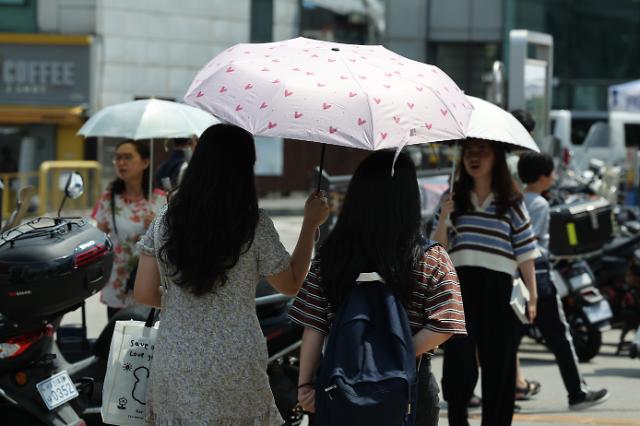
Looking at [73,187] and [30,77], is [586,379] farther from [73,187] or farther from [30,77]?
[30,77]

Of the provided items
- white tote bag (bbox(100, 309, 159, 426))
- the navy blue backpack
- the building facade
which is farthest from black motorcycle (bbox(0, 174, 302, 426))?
the building facade

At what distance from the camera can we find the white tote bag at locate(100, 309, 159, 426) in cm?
443

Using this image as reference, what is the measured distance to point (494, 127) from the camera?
20.5ft

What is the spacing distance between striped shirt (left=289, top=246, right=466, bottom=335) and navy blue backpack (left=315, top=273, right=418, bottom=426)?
0.18 metres

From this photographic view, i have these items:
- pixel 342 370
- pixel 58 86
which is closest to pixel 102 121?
pixel 342 370

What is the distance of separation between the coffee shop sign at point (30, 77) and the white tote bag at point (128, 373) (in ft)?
71.3

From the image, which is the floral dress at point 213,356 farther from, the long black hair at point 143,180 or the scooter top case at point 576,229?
the scooter top case at point 576,229

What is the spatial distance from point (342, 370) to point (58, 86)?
74.3ft

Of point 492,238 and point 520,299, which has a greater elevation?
point 492,238

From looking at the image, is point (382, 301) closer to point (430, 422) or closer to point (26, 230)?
point (430, 422)

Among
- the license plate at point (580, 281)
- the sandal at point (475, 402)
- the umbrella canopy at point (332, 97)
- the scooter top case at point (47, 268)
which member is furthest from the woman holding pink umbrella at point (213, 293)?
the license plate at point (580, 281)

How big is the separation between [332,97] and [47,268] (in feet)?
6.31

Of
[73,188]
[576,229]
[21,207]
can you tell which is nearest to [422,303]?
[73,188]

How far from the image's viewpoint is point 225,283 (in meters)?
4.17
